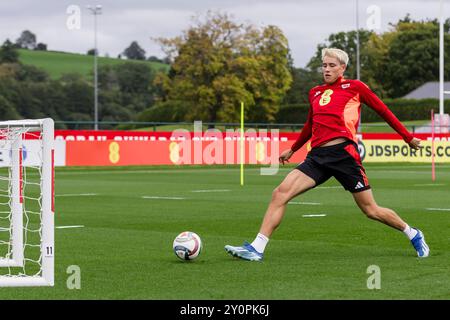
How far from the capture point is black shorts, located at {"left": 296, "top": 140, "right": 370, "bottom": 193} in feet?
32.9

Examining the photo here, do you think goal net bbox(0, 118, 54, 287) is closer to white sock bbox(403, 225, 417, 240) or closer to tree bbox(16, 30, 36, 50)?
white sock bbox(403, 225, 417, 240)

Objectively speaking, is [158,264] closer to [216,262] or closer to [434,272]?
[216,262]

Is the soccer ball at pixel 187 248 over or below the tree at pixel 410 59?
below

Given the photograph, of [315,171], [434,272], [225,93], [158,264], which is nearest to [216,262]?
[158,264]

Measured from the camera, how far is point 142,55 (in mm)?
170750

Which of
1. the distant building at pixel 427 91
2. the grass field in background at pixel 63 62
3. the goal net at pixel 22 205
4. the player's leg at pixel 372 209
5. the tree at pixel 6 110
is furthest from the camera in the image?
the grass field in background at pixel 63 62

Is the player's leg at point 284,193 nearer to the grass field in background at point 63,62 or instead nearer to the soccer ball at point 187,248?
the soccer ball at point 187,248

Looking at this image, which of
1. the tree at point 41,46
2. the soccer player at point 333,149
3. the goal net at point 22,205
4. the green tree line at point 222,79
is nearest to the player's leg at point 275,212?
the soccer player at point 333,149

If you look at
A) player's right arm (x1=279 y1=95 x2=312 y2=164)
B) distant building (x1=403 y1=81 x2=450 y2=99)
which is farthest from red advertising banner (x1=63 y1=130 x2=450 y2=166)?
distant building (x1=403 y1=81 x2=450 y2=99)

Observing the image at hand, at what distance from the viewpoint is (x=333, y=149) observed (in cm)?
1005

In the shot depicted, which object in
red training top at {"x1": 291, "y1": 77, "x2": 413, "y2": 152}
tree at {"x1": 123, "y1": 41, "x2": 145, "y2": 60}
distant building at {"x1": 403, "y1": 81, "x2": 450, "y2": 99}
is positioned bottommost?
red training top at {"x1": 291, "y1": 77, "x2": 413, "y2": 152}

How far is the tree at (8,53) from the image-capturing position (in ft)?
383

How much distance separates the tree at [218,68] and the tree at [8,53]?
4390cm

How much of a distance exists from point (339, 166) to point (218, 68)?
212 ft
